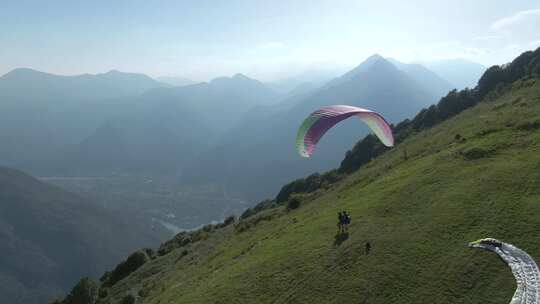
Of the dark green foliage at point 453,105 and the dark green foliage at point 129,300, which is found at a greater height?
the dark green foliage at point 453,105

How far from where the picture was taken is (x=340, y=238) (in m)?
24.8

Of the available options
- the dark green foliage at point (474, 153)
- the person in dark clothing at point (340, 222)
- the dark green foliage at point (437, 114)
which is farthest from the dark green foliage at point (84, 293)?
the dark green foliage at point (474, 153)

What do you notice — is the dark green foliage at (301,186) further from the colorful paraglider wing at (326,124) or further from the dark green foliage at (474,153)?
the dark green foliage at (474,153)

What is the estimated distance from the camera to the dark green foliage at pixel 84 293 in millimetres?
47469

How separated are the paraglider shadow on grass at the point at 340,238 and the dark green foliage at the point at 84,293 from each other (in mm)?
34078

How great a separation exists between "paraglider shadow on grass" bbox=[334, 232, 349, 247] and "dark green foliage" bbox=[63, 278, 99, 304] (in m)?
34.1

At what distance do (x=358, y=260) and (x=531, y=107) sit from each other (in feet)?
86.0

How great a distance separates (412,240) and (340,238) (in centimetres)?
458

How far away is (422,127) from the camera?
73875 millimetres

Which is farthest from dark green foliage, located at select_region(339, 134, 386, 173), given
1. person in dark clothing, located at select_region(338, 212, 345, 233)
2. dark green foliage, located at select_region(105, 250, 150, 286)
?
person in dark clothing, located at select_region(338, 212, 345, 233)

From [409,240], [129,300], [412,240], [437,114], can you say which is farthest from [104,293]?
[437,114]

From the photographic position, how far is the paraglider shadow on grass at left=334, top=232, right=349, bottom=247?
24305mm

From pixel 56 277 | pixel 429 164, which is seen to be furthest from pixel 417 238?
pixel 56 277

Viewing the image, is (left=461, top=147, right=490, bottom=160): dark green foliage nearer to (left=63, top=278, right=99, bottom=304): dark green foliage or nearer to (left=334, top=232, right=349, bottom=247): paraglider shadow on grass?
(left=334, top=232, right=349, bottom=247): paraglider shadow on grass
